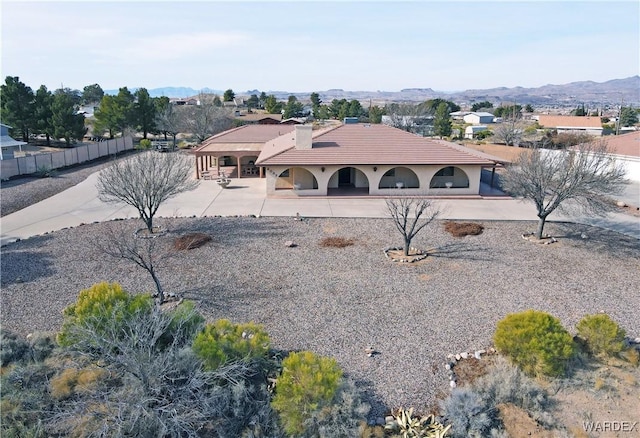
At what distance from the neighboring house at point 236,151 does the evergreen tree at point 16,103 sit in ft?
Result: 67.5

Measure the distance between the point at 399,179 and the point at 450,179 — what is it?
10.5 feet

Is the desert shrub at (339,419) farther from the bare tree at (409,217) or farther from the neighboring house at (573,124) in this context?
the neighboring house at (573,124)

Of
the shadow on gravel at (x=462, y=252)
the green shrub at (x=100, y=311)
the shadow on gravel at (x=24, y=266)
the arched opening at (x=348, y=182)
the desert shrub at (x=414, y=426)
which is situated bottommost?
the desert shrub at (x=414, y=426)

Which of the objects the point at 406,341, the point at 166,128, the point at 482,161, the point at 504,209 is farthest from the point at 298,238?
the point at 166,128

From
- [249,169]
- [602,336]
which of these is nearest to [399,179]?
[249,169]

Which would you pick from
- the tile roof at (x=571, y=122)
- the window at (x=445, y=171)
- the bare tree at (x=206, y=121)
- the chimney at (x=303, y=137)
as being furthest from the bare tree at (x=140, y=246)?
the tile roof at (x=571, y=122)

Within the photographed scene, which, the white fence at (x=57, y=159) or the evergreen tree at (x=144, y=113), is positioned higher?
the evergreen tree at (x=144, y=113)

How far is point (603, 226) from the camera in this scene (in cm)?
2247

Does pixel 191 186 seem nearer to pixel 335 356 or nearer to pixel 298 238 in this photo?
pixel 298 238

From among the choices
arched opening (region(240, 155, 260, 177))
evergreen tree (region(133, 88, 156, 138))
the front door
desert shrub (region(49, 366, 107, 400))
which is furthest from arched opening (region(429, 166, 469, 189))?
evergreen tree (region(133, 88, 156, 138))

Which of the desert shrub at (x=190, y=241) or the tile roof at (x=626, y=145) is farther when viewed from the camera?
the tile roof at (x=626, y=145)

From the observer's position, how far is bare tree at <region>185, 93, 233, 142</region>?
49.9 m

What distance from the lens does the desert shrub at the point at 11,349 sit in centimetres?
1101

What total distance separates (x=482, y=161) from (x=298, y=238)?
14.1 metres
